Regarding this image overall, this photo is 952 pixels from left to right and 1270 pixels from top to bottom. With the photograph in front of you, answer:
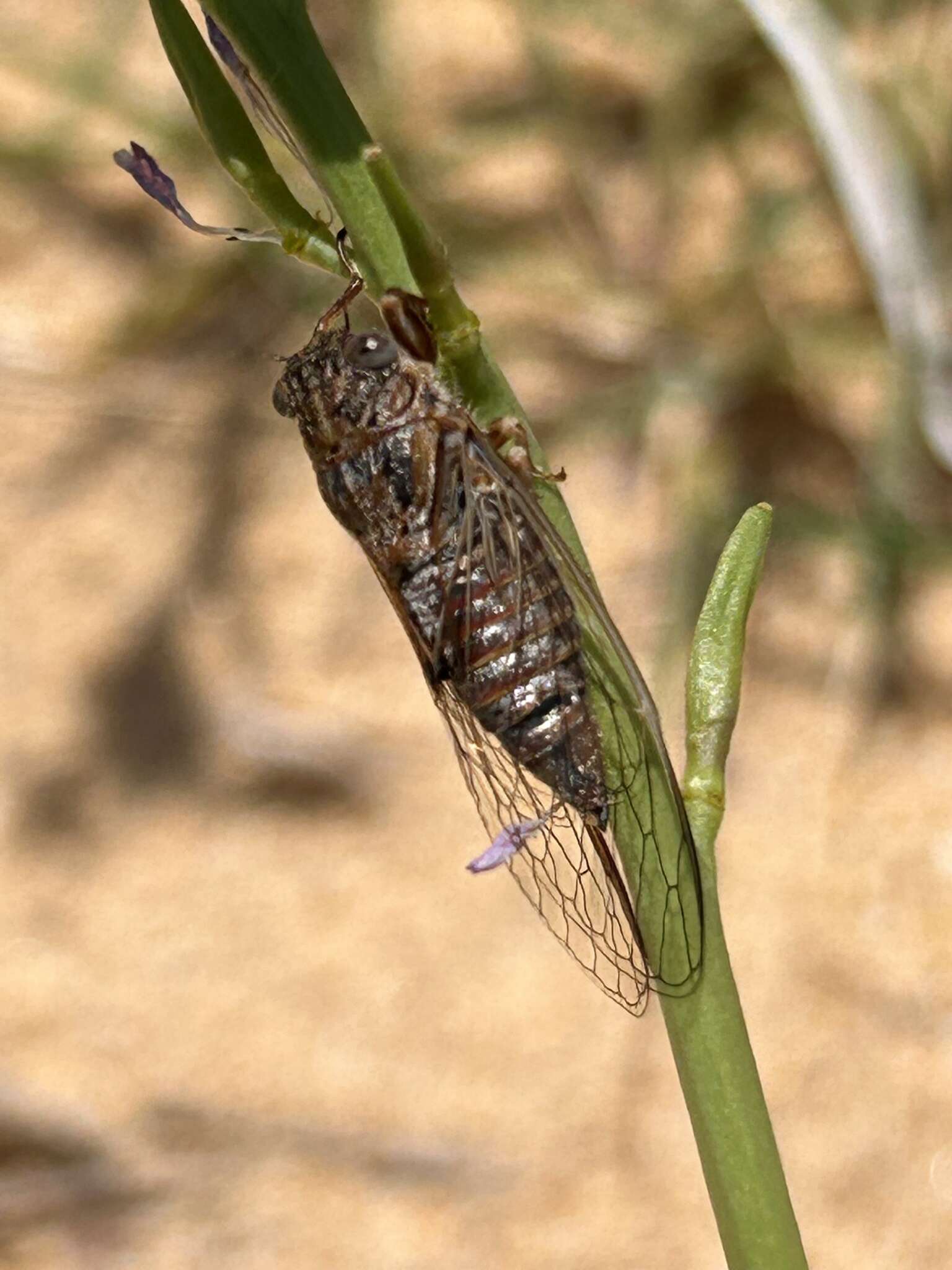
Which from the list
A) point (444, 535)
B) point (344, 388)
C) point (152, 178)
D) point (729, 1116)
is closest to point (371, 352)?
point (344, 388)

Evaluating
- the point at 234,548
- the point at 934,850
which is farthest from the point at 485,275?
the point at 934,850

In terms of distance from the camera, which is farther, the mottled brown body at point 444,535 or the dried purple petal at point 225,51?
the mottled brown body at point 444,535

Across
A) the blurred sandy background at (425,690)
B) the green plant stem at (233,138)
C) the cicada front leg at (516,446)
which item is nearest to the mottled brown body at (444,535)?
the cicada front leg at (516,446)

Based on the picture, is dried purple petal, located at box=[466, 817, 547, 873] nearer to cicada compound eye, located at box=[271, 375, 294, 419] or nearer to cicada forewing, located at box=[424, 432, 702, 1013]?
cicada forewing, located at box=[424, 432, 702, 1013]

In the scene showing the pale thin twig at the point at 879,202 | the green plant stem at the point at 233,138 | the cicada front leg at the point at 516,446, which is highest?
the pale thin twig at the point at 879,202

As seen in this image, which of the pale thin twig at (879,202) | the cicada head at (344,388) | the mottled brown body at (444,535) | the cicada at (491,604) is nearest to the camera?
the cicada at (491,604)

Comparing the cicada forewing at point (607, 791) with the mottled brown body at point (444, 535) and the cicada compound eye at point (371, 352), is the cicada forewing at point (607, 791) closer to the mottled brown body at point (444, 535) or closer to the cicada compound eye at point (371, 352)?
the mottled brown body at point (444, 535)

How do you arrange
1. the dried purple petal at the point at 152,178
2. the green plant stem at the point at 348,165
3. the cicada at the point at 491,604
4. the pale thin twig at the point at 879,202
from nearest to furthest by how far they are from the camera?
1. the green plant stem at the point at 348,165
2. the dried purple petal at the point at 152,178
3. the cicada at the point at 491,604
4. the pale thin twig at the point at 879,202

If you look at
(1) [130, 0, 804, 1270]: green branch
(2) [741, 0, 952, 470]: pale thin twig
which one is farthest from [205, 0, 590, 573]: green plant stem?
(2) [741, 0, 952, 470]: pale thin twig

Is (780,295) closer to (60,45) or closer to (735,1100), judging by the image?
(60,45)
